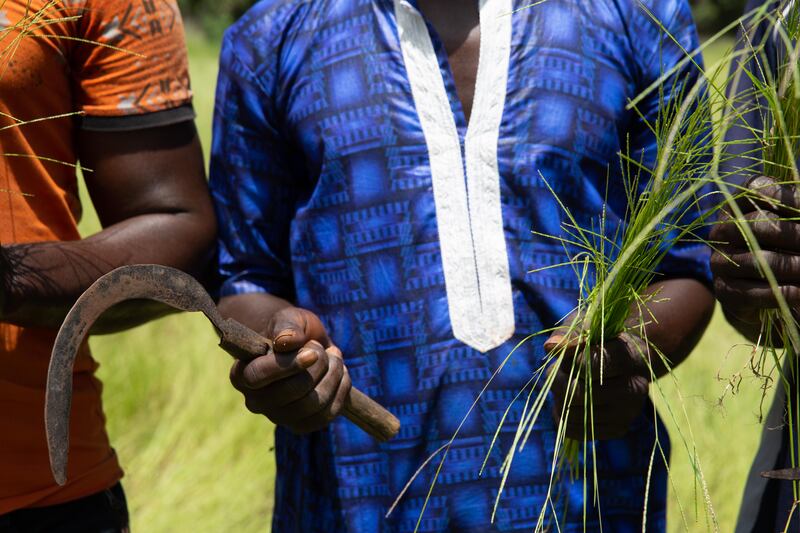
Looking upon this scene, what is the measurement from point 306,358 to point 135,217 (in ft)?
1.43

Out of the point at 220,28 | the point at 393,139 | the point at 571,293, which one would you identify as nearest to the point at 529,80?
the point at 393,139

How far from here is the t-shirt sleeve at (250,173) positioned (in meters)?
1.86

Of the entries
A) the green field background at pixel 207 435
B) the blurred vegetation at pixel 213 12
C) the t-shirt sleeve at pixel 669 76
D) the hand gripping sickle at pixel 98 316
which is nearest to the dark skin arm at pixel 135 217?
the hand gripping sickle at pixel 98 316

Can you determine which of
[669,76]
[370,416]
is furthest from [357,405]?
[669,76]

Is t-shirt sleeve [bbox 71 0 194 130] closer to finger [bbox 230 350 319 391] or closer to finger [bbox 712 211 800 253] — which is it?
finger [bbox 230 350 319 391]

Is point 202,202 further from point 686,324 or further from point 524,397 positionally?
point 686,324

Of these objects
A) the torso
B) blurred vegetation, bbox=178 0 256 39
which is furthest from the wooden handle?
blurred vegetation, bbox=178 0 256 39

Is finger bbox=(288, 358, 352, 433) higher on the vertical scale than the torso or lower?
lower

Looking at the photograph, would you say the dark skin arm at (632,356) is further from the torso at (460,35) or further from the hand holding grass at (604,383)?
the torso at (460,35)

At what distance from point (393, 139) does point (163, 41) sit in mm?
414

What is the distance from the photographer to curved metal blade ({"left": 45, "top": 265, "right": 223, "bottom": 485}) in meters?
1.37

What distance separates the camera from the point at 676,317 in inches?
69.0

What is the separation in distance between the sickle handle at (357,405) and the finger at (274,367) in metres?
0.02

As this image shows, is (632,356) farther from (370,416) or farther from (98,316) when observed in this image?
(98,316)
